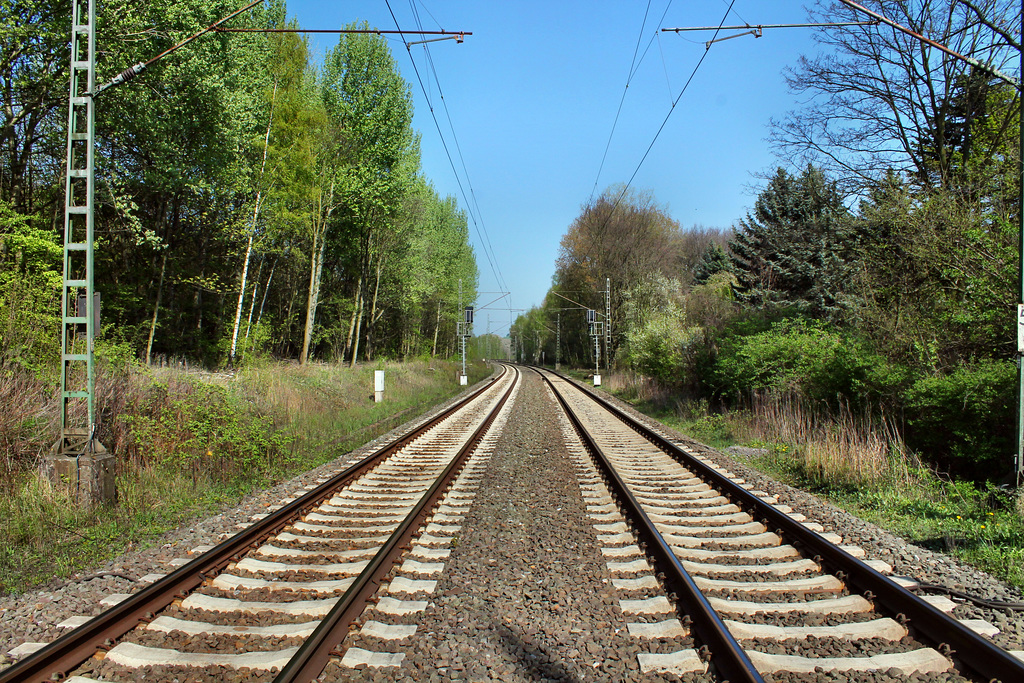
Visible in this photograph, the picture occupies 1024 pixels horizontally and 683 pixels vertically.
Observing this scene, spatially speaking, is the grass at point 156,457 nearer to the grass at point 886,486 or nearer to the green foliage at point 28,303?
the green foliage at point 28,303

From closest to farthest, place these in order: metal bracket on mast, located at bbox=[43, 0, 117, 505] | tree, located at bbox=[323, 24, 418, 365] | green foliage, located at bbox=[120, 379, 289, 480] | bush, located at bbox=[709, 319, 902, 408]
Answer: metal bracket on mast, located at bbox=[43, 0, 117, 505] < green foliage, located at bbox=[120, 379, 289, 480] < bush, located at bbox=[709, 319, 902, 408] < tree, located at bbox=[323, 24, 418, 365]

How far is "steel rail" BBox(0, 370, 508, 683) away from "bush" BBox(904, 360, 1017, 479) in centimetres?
868

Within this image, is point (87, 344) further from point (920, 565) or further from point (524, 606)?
point (920, 565)

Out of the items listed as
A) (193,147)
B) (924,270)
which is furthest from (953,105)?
(193,147)

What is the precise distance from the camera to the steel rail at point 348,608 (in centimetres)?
308

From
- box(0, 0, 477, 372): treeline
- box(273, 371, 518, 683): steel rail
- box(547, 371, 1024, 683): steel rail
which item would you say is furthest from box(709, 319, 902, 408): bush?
box(0, 0, 477, 372): treeline

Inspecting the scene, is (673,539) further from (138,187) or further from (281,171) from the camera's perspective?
(281,171)

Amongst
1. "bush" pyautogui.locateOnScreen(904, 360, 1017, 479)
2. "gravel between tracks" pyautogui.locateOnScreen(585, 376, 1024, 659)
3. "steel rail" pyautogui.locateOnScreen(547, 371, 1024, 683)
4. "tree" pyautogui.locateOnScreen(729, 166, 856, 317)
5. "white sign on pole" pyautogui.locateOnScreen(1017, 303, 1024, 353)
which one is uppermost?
"tree" pyautogui.locateOnScreen(729, 166, 856, 317)

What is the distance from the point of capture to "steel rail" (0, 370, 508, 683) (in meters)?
A: 3.08

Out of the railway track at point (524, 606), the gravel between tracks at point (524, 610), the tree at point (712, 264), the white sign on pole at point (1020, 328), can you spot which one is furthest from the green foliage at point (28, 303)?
the tree at point (712, 264)

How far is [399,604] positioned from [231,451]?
20.3 feet

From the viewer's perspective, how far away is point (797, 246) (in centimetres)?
1944

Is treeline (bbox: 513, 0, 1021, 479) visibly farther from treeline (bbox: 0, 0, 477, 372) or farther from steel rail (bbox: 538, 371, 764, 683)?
treeline (bbox: 0, 0, 477, 372)

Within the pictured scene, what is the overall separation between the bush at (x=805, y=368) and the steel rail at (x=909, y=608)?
5931 millimetres
